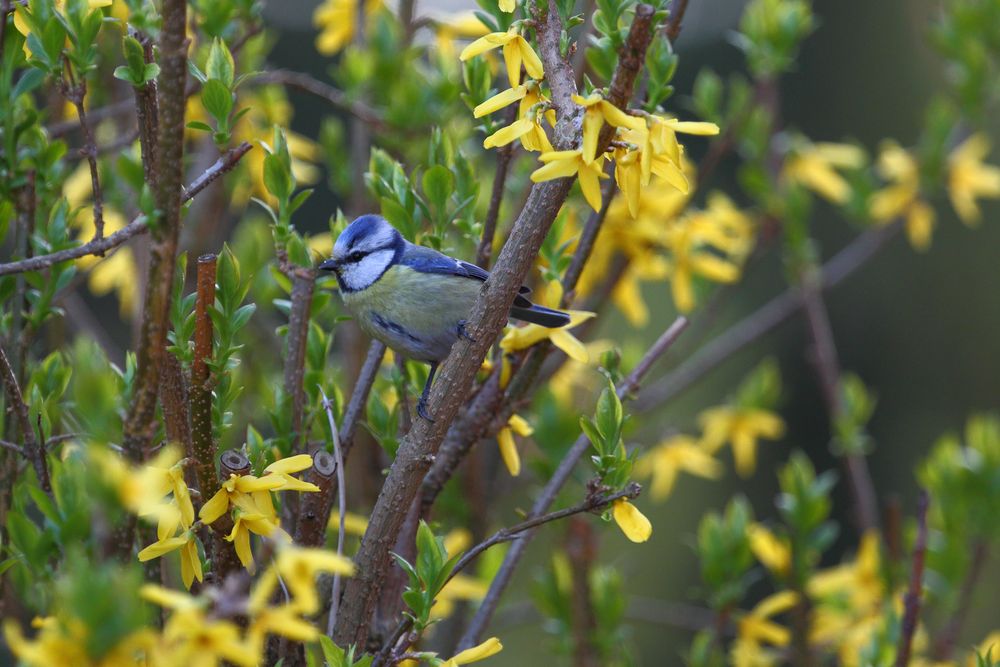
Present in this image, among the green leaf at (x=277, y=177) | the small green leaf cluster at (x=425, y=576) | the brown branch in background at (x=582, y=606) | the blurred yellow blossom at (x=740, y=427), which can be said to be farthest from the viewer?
the blurred yellow blossom at (x=740, y=427)

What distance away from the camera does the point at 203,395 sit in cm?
135

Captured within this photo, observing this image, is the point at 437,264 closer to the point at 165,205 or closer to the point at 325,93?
the point at 325,93

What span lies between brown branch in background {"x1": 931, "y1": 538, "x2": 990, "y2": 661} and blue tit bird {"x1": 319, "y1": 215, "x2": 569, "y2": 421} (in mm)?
1086

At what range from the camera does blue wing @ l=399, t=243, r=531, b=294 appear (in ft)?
6.32

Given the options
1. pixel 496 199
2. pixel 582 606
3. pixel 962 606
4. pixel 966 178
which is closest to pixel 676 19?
pixel 496 199

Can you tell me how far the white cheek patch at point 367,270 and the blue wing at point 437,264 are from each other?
0.03 meters

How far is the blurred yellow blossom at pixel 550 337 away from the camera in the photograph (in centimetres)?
180

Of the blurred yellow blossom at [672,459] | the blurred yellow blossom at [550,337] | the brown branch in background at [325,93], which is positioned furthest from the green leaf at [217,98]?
the blurred yellow blossom at [672,459]

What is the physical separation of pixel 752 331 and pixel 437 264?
119 centimetres

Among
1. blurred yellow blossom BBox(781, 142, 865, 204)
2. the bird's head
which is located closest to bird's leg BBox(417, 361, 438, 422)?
the bird's head

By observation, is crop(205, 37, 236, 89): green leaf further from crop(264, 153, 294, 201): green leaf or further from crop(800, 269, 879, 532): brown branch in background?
crop(800, 269, 879, 532): brown branch in background

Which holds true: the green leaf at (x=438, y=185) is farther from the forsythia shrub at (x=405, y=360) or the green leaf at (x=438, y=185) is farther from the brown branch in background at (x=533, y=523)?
the brown branch in background at (x=533, y=523)

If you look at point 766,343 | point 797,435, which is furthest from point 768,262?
point 797,435

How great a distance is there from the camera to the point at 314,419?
1.68m
